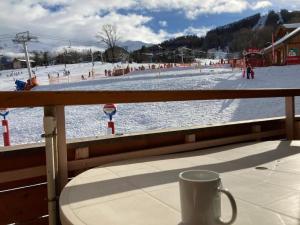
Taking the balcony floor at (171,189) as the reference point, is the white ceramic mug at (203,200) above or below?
above

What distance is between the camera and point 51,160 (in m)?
1.34

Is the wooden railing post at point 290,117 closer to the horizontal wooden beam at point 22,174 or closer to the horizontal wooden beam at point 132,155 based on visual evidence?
the horizontal wooden beam at point 132,155

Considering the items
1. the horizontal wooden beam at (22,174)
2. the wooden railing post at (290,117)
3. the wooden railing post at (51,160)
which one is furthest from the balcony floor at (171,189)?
the wooden railing post at (290,117)

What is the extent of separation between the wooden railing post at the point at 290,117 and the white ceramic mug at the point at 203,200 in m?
1.73

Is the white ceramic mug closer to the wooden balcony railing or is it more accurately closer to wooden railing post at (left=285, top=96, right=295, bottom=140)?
the wooden balcony railing

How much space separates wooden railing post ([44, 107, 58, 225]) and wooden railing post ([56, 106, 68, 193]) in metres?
0.05

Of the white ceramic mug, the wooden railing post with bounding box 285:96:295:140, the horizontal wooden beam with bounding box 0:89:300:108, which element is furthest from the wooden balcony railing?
the wooden railing post with bounding box 285:96:295:140

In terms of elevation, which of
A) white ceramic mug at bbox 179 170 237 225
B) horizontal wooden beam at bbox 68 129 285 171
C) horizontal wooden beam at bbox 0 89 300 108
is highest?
horizontal wooden beam at bbox 0 89 300 108

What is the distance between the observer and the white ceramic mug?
32.8 inches

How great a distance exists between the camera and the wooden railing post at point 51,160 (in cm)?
129

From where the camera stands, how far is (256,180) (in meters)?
1.32

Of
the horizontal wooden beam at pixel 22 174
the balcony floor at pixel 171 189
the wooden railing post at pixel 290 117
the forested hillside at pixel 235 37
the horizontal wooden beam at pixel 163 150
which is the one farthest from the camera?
the forested hillside at pixel 235 37

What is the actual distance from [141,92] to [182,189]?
77 centimetres

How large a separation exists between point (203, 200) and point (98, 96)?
762 mm
